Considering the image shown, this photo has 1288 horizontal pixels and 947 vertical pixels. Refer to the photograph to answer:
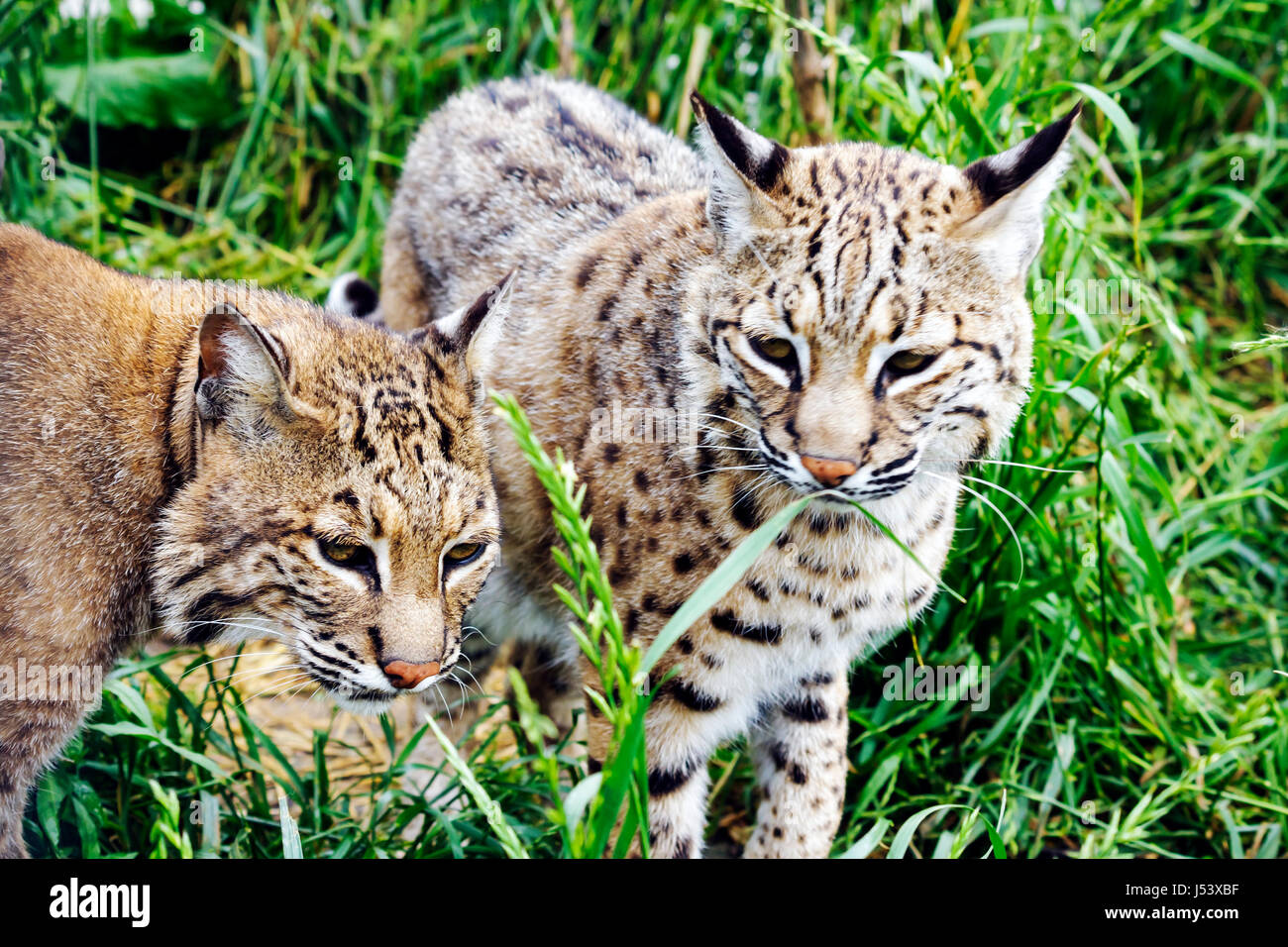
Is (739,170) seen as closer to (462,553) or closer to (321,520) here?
(462,553)

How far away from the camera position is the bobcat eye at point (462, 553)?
3406mm

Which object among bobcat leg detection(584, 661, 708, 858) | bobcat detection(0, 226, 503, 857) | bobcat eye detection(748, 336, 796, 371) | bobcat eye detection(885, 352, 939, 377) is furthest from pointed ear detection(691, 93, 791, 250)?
bobcat leg detection(584, 661, 708, 858)

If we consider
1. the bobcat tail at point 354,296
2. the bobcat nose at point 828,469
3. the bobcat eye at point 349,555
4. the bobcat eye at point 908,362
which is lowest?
the bobcat eye at point 349,555

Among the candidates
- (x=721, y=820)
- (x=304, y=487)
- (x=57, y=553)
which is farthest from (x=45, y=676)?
(x=721, y=820)

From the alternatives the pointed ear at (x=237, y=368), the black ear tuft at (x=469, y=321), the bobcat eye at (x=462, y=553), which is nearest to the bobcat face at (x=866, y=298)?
the black ear tuft at (x=469, y=321)

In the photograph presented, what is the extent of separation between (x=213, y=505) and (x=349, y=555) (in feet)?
1.29

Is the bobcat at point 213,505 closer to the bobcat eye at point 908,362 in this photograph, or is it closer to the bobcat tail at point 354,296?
the bobcat eye at point 908,362

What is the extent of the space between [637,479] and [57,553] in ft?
5.27

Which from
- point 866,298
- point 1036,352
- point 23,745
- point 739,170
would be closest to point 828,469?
point 866,298

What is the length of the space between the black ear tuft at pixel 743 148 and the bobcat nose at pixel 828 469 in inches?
31.6

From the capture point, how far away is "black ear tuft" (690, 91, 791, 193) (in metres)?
3.37

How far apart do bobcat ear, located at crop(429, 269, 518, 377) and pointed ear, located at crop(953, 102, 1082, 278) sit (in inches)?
51.3

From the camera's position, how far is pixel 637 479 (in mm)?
3768

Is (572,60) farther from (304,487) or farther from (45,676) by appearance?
(45,676)
